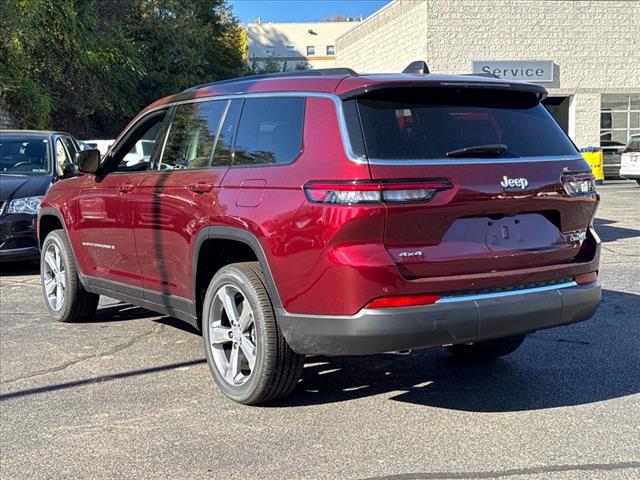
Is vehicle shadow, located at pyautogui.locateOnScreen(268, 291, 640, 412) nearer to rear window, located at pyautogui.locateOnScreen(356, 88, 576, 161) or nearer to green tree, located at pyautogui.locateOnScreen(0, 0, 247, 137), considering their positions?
rear window, located at pyautogui.locateOnScreen(356, 88, 576, 161)

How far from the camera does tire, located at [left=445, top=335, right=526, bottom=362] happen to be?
500 centimetres

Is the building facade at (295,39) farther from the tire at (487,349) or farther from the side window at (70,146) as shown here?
the tire at (487,349)

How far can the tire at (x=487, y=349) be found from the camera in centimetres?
500

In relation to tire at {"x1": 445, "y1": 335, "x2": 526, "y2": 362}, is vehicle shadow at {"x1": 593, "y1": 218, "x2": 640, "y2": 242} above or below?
below

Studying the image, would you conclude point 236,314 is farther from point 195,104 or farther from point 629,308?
point 629,308

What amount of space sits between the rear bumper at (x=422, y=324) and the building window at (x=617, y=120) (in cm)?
2770

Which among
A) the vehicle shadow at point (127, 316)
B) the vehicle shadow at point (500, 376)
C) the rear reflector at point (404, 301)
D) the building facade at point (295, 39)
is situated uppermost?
the building facade at point (295, 39)

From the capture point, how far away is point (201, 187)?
4473 mm

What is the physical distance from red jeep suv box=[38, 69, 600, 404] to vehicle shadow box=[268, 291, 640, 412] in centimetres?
34

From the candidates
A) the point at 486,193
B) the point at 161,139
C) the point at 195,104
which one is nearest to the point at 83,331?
the point at 161,139

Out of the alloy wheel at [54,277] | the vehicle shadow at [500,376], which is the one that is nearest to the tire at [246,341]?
the vehicle shadow at [500,376]

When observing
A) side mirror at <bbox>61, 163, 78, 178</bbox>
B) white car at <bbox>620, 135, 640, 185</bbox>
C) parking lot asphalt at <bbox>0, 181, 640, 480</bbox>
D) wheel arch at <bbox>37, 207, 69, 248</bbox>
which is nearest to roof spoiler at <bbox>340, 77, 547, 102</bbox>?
parking lot asphalt at <bbox>0, 181, 640, 480</bbox>

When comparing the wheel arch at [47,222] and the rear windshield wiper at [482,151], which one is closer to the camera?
the rear windshield wiper at [482,151]

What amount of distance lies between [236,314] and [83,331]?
249 cm
